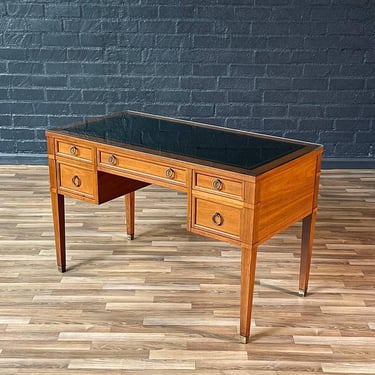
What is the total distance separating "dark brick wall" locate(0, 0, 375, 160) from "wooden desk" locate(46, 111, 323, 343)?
1511 mm

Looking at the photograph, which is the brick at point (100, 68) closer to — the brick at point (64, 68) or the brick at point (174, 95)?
the brick at point (64, 68)

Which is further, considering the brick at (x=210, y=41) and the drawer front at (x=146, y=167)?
the brick at (x=210, y=41)

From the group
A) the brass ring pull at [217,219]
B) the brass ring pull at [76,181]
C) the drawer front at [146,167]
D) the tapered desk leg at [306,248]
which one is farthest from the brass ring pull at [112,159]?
the tapered desk leg at [306,248]

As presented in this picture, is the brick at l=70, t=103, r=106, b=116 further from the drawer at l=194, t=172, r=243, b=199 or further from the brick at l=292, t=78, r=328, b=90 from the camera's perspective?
the drawer at l=194, t=172, r=243, b=199

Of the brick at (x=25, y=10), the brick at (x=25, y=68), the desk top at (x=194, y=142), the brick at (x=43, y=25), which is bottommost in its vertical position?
the desk top at (x=194, y=142)

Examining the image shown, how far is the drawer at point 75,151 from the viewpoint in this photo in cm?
278

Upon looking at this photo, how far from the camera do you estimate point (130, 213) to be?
11.2ft

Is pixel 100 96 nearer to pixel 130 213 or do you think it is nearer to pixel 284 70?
pixel 284 70

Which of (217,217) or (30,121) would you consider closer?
(217,217)

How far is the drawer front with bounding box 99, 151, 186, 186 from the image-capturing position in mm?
2508

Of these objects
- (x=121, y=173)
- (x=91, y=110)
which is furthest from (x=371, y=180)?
(x=121, y=173)

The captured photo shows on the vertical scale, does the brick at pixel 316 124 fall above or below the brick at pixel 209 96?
below

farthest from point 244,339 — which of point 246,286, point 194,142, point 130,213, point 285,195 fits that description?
point 130,213

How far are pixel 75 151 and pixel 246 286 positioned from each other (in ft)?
3.13
